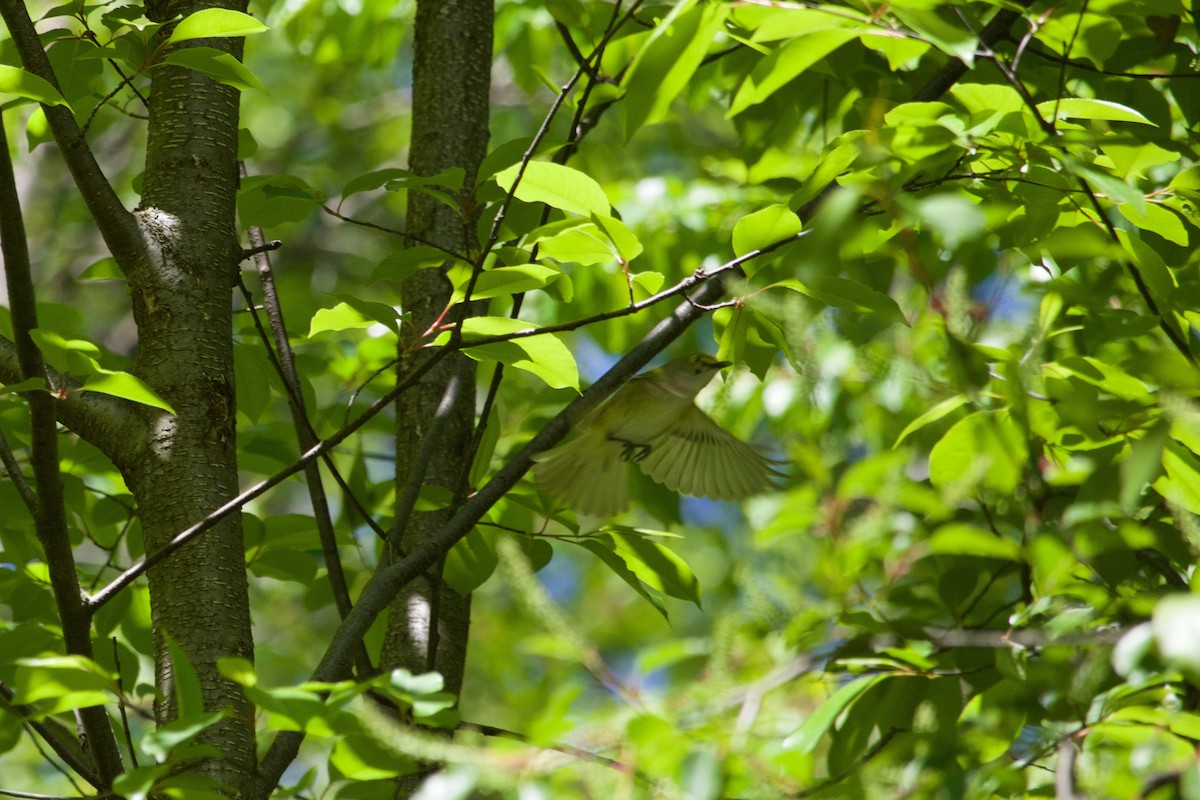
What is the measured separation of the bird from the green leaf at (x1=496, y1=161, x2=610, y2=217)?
97 centimetres

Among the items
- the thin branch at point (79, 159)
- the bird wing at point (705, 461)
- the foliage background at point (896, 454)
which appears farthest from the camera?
the bird wing at point (705, 461)

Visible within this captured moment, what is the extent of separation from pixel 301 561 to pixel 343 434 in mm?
579

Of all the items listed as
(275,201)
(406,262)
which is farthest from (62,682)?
(275,201)

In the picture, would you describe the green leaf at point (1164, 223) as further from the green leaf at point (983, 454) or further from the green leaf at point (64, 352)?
the green leaf at point (64, 352)

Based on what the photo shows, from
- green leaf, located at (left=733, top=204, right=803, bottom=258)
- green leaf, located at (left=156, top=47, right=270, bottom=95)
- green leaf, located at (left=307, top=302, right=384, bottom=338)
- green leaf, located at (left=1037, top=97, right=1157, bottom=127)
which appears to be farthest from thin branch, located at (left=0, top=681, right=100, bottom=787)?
green leaf, located at (left=1037, top=97, right=1157, bottom=127)

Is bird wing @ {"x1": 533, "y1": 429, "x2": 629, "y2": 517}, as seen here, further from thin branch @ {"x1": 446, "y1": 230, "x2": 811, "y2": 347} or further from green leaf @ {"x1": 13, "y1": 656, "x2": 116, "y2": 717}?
green leaf @ {"x1": 13, "y1": 656, "x2": 116, "y2": 717}

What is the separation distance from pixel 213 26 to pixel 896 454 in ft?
3.41

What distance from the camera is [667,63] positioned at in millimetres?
1165

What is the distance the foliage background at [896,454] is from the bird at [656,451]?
0.31 ft

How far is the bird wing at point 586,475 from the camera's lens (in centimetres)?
249

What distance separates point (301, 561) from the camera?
2047 mm

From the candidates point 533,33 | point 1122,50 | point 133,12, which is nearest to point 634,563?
point 133,12

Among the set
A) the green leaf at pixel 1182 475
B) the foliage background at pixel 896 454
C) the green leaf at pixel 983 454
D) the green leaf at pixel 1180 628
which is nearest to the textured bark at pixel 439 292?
the foliage background at pixel 896 454

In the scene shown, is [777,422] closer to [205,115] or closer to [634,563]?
[634,563]
